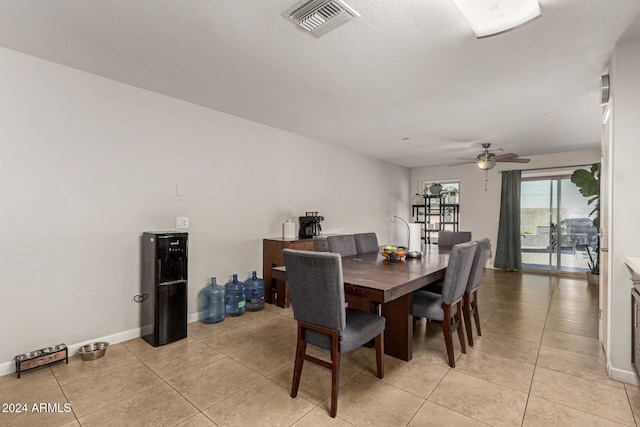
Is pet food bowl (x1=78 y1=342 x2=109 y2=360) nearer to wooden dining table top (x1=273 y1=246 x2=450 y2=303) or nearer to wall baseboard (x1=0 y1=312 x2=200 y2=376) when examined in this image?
wall baseboard (x1=0 y1=312 x2=200 y2=376)

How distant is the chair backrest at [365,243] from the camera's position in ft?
12.3

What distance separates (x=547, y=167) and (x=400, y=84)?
4925mm

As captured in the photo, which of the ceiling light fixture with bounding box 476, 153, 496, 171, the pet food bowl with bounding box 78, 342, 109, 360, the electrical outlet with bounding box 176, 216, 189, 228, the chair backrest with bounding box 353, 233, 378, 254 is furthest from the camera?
the ceiling light fixture with bounding box 476, 153, 496, 171

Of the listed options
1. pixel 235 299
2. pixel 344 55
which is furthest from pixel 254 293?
pixel 344 55

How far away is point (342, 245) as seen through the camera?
346cm

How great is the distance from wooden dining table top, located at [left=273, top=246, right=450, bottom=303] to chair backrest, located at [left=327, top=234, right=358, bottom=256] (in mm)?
175

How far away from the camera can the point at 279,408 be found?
1.91m

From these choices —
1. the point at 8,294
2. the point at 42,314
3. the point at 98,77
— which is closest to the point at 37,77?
the point at 98,77

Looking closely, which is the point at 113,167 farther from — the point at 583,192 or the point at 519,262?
the point at 519,262

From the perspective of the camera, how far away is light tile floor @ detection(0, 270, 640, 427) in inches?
72.1

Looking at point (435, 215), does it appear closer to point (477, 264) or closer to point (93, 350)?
point (477, 264)

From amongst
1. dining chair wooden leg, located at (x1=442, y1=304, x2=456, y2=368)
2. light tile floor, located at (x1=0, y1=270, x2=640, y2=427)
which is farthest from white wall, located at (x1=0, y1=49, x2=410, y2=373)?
dining chair wooden leg, located at (x1=442, y1=304, x2=456, y2=368)

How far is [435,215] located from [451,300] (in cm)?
562

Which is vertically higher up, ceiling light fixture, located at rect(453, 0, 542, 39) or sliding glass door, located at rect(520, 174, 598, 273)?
ceiling light fixture, located at rect(453, 0, 542, 39)
